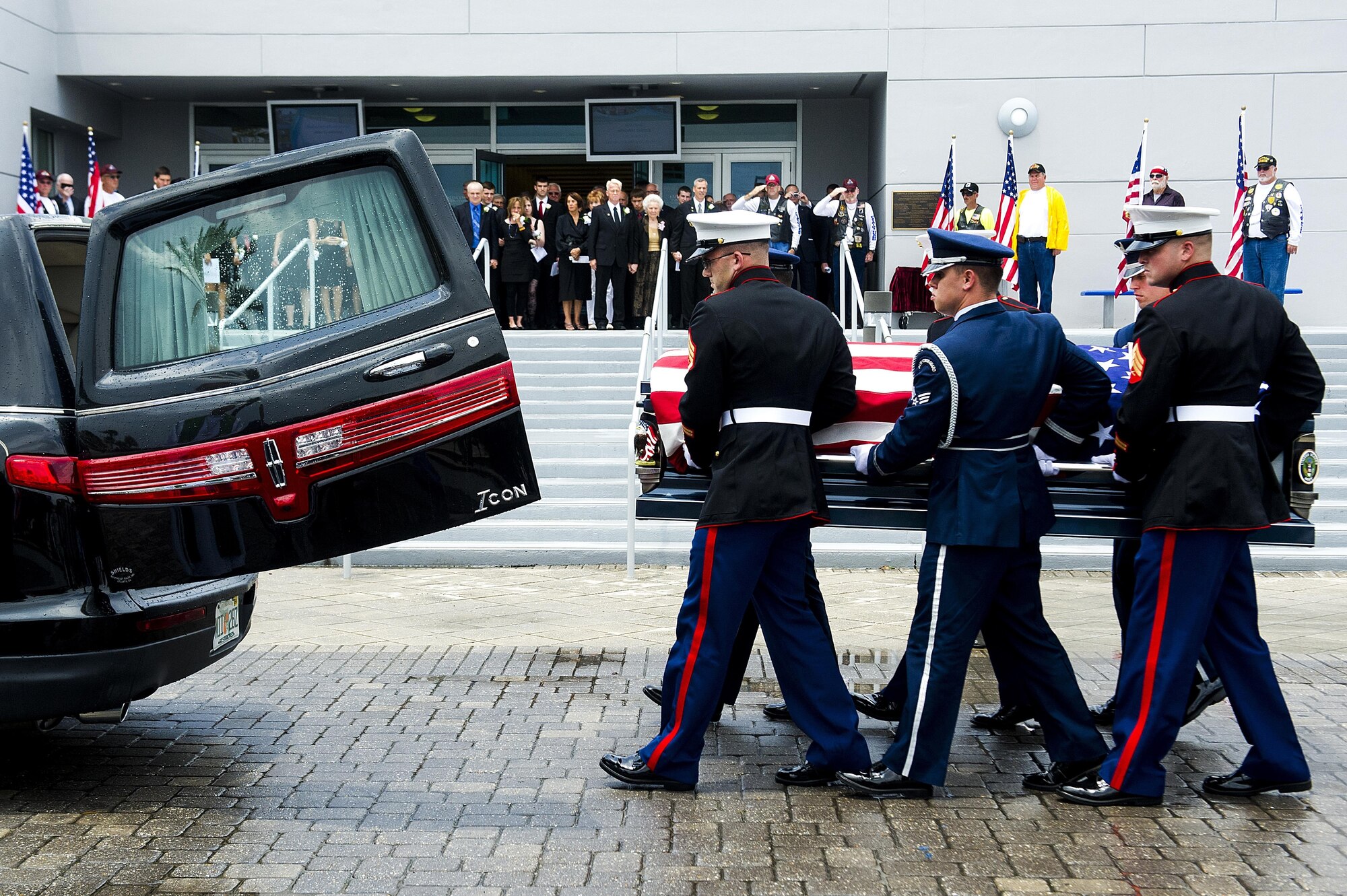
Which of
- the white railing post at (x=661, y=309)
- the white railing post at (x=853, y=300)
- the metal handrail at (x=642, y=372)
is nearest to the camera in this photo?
the metal handrail at (x=642, y=372)

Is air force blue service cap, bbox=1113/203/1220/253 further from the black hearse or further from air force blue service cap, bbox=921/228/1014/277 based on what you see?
the black hearse

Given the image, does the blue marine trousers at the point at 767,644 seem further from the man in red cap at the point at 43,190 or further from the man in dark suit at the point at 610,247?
the man in red cap at the point at 43,190

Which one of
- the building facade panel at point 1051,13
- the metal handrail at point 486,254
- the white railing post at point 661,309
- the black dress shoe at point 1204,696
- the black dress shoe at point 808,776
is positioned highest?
the building facade panel at point 1051,13

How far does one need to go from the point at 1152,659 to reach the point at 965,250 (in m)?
1.54

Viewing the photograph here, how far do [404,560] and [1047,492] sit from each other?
20.3 feet

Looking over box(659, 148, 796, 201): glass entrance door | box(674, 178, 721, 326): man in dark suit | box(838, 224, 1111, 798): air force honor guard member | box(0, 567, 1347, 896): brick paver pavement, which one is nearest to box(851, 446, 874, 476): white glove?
box(838, 224, 1111, 798): air force honor guard member

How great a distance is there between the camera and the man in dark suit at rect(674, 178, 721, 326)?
53.5 ft

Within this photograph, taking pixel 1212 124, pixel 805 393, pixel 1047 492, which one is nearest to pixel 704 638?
pixel 805 393

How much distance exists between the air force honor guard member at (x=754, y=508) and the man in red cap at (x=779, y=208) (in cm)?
1170

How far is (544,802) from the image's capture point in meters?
4.59

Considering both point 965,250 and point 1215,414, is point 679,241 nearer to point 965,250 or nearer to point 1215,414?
point 965,250

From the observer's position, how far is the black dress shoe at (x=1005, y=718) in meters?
5.50

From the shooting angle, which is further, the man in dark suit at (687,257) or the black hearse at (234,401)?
the man in dark suit at (687,257)

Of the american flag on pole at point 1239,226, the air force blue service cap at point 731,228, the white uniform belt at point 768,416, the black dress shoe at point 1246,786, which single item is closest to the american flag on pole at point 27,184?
the air force blue service cap at point 731,228
